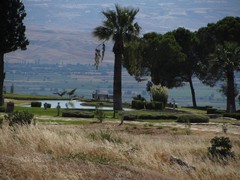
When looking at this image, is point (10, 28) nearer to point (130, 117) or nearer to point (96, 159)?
point (130, 117)

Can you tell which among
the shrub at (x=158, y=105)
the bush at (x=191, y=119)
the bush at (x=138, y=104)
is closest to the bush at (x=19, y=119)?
the bush at (x=191, y=119)

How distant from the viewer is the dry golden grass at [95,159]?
1080 cm

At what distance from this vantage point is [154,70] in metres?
69.8

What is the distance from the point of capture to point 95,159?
13.2 meters

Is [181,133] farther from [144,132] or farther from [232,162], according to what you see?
[232,162]

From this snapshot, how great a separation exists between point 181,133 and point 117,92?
21081 mm

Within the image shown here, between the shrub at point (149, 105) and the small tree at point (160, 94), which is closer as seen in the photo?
the shrub at point (149, 105)

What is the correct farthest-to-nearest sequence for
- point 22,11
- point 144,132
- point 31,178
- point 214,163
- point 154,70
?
point 154,70
point 22,11
point 144,132
point 214,163
point 31,178

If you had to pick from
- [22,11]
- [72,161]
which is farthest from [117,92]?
[72,161]

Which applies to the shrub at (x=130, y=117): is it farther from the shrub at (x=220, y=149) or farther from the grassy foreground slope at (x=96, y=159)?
the shrub at (x=220, y=149)

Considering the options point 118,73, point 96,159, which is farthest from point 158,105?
point 96,159

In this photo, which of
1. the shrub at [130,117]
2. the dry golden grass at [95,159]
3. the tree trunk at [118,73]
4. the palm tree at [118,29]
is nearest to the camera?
the dry golden grass at [95,159]

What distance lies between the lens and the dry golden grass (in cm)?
1080

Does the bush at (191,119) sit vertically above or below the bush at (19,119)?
below
